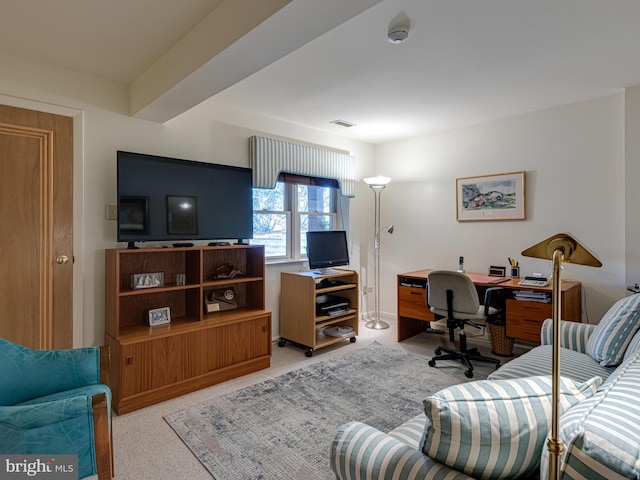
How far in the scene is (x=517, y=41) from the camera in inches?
88.4

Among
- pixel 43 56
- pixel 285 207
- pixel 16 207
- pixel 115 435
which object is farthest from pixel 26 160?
pixel 285 207

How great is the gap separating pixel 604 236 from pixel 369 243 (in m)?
2.58

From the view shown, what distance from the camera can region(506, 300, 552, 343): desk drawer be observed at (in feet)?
10.1

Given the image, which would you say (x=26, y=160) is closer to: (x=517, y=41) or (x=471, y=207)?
(x=517, y=41)

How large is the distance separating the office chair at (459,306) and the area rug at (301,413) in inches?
7.0

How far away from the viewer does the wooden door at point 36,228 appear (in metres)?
2.37

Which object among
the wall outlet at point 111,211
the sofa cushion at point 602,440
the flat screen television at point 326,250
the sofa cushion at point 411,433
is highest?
the wall outlet at point 111,211

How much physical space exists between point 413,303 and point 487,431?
2.99 metres

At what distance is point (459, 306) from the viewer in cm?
309

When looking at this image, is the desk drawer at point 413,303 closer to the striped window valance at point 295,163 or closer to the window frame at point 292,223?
the window frame at point 292,223

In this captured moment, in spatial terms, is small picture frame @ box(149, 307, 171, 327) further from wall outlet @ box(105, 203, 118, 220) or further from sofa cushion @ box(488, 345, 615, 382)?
sofa cushion @ box(488, 345, 615, 382)

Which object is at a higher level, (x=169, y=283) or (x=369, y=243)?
(x=369, y=243)

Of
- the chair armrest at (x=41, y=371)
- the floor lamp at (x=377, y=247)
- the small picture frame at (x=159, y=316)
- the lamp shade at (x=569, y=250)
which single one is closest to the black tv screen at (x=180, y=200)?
the small picture frame at (x=159, y=316)

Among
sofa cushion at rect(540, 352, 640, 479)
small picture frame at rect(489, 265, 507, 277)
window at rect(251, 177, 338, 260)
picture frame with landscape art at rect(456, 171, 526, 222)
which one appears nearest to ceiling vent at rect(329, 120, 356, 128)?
window at rect(251, 177, 338, 260)
